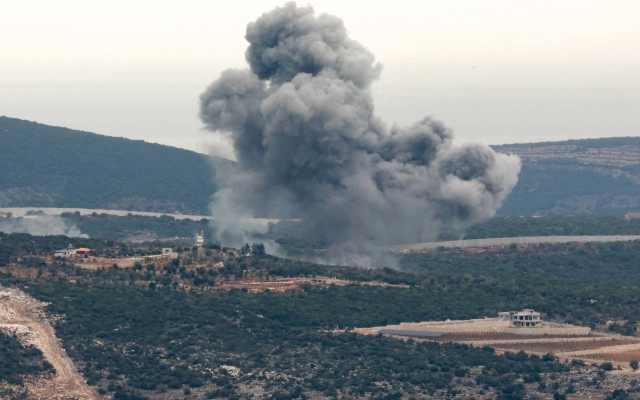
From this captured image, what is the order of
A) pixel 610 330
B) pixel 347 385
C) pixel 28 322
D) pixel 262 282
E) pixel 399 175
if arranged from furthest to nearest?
pixel 399 175 → pixel 262 282 → pixel 610 330 → pixel 28 322 → pixel 347 385

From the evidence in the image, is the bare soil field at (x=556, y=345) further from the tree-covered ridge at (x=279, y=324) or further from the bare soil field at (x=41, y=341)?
the bare soil field at (x=41, y=341)

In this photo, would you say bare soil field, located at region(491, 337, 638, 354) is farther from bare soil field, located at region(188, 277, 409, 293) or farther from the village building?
bare soil field, located at region(188, 277, 409, 293)

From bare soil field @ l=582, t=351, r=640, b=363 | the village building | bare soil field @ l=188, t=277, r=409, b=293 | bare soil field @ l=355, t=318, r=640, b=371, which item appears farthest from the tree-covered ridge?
the village building

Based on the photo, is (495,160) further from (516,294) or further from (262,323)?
(262,323)

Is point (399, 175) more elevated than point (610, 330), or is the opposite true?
point (399, 175)

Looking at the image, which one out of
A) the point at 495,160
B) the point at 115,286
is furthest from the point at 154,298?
the point at 495,160

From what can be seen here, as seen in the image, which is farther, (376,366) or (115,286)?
(115,286)

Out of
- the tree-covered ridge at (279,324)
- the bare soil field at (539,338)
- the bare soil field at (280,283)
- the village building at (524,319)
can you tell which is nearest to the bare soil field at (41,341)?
the tree-covered ridge at (279,324)
